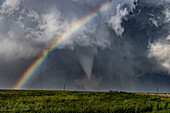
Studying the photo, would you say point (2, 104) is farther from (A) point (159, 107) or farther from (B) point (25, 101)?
(A) point (159, 107)

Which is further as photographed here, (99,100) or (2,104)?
(99,100)

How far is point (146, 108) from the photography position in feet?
143

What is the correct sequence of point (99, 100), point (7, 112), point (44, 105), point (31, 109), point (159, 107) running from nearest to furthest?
point (7, 112), point (31, 109), point (44, 105), point (159, 107), point (99, 100)

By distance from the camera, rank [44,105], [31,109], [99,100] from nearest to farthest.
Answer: [31,109] < [44,105] < [99,100]

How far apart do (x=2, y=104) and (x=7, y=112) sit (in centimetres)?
707

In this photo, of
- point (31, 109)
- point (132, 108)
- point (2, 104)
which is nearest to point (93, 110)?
point (132, 108)

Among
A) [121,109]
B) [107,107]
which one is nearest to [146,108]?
[121,109]

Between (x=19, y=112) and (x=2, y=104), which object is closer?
(x=19, y=112)

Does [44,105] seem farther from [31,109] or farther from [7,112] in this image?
[7,112]

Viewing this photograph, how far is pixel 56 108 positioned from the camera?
39.1 metres

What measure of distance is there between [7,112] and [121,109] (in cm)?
2281

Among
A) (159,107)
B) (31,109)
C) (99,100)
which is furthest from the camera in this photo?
(99,100)

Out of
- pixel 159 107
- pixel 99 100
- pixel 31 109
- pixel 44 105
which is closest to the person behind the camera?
pixel 31 109

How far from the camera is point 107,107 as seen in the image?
4128cm
